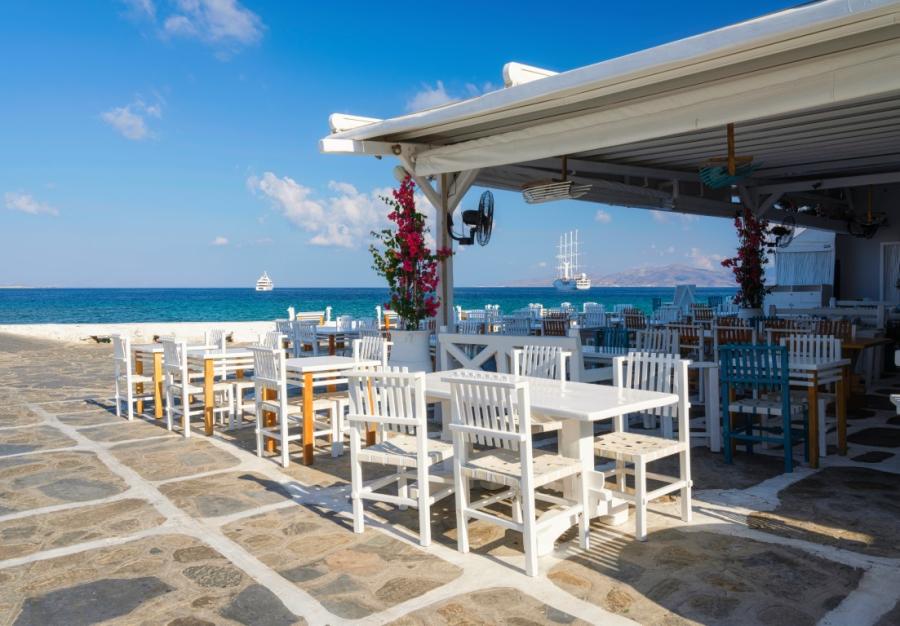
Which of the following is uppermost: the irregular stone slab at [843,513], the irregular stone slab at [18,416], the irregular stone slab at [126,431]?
the irregular stone slab at [18,416]

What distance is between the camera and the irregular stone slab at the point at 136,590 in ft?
9.13

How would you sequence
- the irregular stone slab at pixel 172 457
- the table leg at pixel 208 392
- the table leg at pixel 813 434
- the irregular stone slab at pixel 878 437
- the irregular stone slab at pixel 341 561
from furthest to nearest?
the table leg at pixel 208 392
the irregular stone slab at pixel 878 437
the irregular stone slab at pixel 172 457
the table leg at pixel 813 434
the irregular stone slab at pixel 341 561

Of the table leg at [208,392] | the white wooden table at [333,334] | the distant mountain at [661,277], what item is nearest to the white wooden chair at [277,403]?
the table leg at [208,392]

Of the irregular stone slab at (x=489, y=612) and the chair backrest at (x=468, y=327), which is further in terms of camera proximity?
the chair backrest at (x=468, y=327)

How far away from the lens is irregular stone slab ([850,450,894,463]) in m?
4.98

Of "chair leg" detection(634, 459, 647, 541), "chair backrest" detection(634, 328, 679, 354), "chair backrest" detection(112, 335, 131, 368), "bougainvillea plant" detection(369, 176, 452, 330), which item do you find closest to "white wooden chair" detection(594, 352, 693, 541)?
"chair leg" detection(634, 459, 647, 541)

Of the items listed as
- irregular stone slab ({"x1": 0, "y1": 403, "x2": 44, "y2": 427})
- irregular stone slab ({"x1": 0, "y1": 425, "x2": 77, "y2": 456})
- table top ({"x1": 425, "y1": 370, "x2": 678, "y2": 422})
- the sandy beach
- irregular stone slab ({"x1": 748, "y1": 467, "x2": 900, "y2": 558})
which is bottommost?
irregular stone slab ({"x1": 748, "y1": 467, "x2": 900, "y2": 558})

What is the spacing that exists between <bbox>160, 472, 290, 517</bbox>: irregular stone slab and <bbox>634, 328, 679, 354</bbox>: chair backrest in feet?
11.9

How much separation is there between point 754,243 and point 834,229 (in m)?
5.66

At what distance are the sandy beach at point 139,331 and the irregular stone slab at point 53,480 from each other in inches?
446

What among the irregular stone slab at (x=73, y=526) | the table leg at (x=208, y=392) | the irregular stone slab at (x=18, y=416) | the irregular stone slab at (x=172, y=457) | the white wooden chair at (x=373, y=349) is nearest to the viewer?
the irregular stone slab at (x=73, y=526)

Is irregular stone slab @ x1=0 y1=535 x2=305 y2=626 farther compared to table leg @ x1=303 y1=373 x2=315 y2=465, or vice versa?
table leg @ x1=303 y1=373 x2=315 y2=465

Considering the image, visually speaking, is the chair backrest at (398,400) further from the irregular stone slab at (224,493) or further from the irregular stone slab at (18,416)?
the irregular stone slab at (18,416)

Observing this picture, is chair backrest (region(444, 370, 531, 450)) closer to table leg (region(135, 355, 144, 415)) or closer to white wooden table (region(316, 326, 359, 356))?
table leg (region(135, 355, 144, 415))
